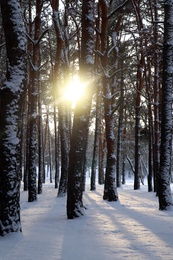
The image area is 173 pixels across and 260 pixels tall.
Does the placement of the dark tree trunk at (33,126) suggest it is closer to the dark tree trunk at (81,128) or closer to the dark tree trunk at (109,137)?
the dark tree trunk at (109,137)

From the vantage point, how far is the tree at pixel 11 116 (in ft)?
15.3

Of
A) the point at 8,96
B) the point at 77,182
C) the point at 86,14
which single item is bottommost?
the point at 77,182

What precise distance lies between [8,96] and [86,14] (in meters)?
3.34

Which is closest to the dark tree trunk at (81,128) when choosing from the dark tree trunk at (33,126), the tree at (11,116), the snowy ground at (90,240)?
the snowy ground at (90,240)

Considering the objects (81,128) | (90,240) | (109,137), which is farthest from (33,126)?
(90,240)

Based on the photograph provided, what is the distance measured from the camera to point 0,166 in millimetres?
4684

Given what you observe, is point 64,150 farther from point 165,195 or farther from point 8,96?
point 8,96

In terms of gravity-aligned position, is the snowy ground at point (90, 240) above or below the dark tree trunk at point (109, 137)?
below

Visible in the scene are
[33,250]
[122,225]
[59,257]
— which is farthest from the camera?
[122,225]

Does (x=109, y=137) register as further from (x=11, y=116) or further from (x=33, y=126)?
(x=11, y=116)

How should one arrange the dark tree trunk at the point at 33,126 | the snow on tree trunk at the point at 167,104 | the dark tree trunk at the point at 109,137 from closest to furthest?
the snow on tree trunk at the point at 167,104 → the dark tree trunk at the point at 109,137 → the dark tree trunk at the point at 33,126

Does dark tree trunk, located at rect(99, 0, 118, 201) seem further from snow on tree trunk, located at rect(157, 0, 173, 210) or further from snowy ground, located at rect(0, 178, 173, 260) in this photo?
snowy ground, located at rect(0, 178, 173, 260)

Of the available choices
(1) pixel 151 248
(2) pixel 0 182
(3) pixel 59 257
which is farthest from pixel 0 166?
(1) pixel 151 248

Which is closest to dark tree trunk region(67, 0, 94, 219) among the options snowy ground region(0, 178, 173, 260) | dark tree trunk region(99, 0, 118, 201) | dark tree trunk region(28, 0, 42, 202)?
snowy ground region(0, 178, 173, 260)
